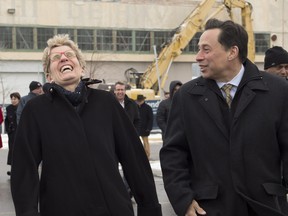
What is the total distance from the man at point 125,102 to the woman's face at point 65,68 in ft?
19.7

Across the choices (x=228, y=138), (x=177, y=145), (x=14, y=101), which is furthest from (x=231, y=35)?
(x=14, y=101)

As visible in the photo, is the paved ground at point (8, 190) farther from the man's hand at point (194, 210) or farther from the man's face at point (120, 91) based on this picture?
the man's hand at point (194, 210)

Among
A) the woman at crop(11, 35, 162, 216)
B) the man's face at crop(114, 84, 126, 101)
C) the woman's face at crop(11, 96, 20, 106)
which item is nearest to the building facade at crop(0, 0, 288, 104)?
the woman's face at crop(11, 96, 20, 106)

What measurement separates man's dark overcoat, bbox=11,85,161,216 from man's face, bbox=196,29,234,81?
65 centimetres

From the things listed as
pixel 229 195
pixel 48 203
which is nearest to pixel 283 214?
pixel 229 195

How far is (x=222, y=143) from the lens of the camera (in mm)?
3645

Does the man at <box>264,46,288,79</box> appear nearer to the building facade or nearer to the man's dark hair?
the man's dark hair

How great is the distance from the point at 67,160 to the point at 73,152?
6cm

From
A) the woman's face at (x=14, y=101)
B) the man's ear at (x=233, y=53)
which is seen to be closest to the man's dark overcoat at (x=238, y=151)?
the man's ear at (x=233, y=53)

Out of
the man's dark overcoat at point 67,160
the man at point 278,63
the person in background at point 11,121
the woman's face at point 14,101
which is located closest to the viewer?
the man's dark overcoat at point 67,160

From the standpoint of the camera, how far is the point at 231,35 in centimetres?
381

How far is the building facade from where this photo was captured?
39.1 meters

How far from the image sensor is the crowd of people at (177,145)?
11.7 feet

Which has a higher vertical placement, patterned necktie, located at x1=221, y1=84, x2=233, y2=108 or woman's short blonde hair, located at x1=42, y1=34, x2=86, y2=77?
woman's short blonde hair, located at x1=42, y1=34, x2=86, y2=77
